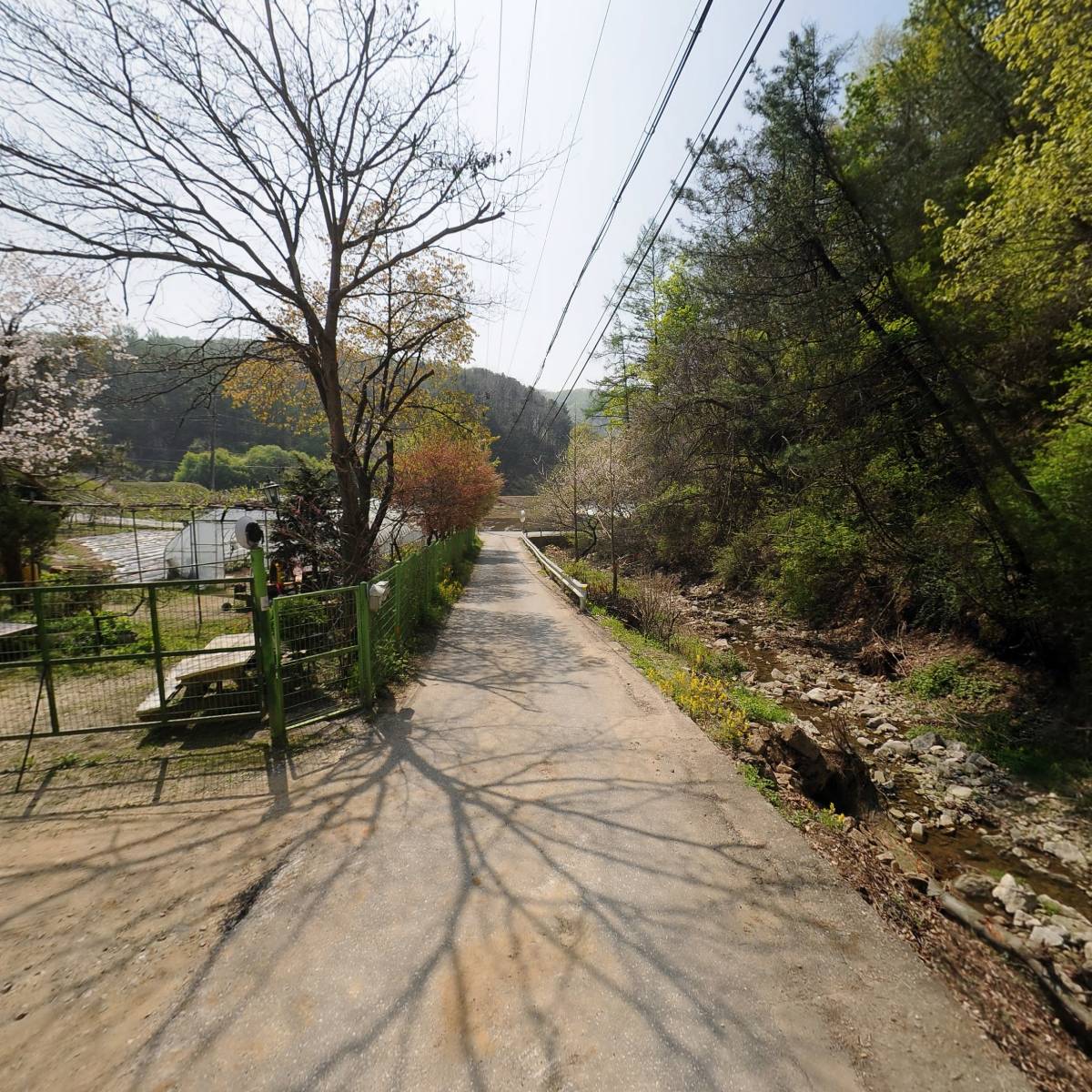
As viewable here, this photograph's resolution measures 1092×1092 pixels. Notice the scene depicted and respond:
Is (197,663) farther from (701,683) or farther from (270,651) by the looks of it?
(701,683)

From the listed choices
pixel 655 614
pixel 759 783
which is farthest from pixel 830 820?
pixel 655 614

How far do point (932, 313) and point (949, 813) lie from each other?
26.1ft

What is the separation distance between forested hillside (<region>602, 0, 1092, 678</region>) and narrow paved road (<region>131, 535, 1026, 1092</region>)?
6.34 m

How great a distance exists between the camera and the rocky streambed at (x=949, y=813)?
3824mm

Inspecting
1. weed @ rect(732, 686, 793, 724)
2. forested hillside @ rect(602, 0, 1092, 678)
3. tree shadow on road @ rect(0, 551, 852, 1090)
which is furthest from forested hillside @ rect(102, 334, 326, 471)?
forested hillside @ rect(602, 0, 1092, 678)

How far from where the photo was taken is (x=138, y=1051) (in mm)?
2182

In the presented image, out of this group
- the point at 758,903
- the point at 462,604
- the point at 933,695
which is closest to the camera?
the point at 758,903

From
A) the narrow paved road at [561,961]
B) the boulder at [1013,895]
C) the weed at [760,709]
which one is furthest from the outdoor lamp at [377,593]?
the boulder at [1013,895]

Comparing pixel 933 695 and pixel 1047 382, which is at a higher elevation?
pixel 1047 382

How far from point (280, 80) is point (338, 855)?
36.8 feet

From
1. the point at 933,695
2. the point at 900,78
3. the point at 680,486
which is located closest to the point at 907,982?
the point at 933,695

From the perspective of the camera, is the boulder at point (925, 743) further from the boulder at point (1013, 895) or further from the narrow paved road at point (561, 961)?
the narrow paved road at point (561, 961)

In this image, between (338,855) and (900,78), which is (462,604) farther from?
(900,78)

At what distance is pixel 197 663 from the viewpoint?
5.53 m
